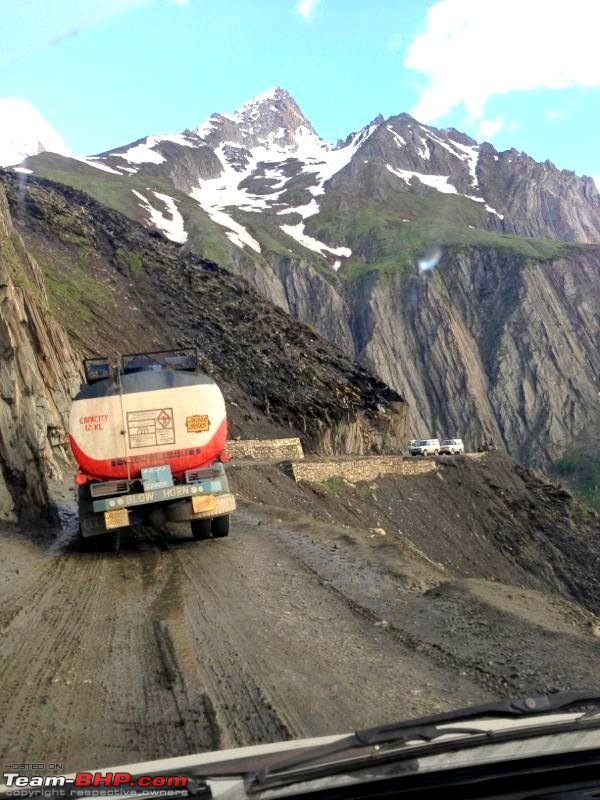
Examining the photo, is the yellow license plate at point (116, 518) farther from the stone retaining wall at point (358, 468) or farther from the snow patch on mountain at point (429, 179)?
the snow patch on mountain at point (429, 179)

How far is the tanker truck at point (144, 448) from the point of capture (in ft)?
37.2

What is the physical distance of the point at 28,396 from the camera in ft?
57.6

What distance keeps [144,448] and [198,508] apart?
4.45ft

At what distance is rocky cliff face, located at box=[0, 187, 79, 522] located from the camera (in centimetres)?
1457

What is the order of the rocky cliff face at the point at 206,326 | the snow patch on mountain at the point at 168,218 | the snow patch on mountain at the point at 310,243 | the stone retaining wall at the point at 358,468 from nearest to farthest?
the stone retaining wall at the point at 358,468 → the rocky cliff face at the point at 206,326 → the snow patch on mountain at the point at 168,218 → the snow patch on mountain at the point at 310,243

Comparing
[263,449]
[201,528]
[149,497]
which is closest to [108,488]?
[149,497]

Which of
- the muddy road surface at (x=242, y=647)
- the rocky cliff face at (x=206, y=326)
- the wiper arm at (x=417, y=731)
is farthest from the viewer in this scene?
the rocky cliff face at (x=206, y=326)

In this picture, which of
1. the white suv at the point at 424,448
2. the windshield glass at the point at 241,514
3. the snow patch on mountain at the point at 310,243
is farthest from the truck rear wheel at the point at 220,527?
the snow patch on mountain at the point at 310,243

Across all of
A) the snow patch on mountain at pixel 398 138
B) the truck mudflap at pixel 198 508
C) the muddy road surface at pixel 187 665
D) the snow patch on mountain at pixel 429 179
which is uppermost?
the snow patch on mountain at pixel 398 138

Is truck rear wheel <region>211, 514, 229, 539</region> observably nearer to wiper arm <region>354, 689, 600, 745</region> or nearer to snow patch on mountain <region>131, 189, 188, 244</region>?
wiper arm <region>354, 689, 600, 745</region>

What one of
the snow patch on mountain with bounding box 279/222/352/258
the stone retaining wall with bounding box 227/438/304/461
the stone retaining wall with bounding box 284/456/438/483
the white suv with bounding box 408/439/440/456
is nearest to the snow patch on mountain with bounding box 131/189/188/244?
the snow patch on mountain with bounding box 279/222/352/258

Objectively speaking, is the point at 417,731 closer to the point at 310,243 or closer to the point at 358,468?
the point at 358,468

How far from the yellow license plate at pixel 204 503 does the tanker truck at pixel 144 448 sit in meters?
0.02

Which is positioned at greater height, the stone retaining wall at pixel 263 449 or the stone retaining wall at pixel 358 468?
the stone retaining wall at pixel 263 449
